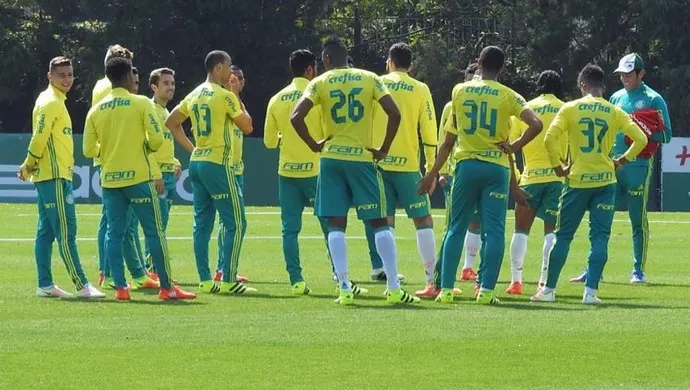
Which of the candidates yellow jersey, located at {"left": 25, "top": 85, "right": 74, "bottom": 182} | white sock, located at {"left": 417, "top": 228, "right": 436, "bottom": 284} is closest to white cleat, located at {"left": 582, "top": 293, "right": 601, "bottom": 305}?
white sock, located at {"left": 417, "top": 228, "right": 436, "bottom": 284}

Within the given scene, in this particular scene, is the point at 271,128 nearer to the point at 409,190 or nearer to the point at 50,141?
the point at 409,190

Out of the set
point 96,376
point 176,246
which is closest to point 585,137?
point 96,376

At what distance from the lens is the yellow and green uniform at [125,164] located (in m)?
14.8

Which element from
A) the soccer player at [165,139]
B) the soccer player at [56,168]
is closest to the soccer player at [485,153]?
the soccer player at [56,168]

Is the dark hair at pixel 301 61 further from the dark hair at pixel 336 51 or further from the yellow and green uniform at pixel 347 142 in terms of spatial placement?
the yellow and green uniform at pixel 347 142

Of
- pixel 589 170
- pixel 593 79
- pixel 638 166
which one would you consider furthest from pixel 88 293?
pixel 638 166

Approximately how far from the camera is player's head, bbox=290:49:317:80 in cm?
1588

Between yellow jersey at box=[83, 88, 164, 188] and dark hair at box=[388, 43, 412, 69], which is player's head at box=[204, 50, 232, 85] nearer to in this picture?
yellow jersey at box=[83, 88, 164, 188]

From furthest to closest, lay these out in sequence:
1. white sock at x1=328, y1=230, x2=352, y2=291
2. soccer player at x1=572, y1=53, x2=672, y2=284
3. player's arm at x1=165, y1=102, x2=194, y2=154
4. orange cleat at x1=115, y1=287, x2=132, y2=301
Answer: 1. soccer player at x1=572, y1=53, x2=672, y2=284
2. player's arm at x1=165, y1=102, x2=194, y2=154
3. orange cleat at x1=115, y1=287, x2=132, y2=301
4. white sock at x1=328, y1=230, x2=352, y2=291

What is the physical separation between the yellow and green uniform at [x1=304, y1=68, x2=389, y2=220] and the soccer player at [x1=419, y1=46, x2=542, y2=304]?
80 centimetres

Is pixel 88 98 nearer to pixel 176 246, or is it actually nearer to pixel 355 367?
pixel 176 246

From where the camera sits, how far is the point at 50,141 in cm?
1507

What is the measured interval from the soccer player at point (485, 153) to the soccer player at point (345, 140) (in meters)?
0.74

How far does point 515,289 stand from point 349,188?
8.68ft
